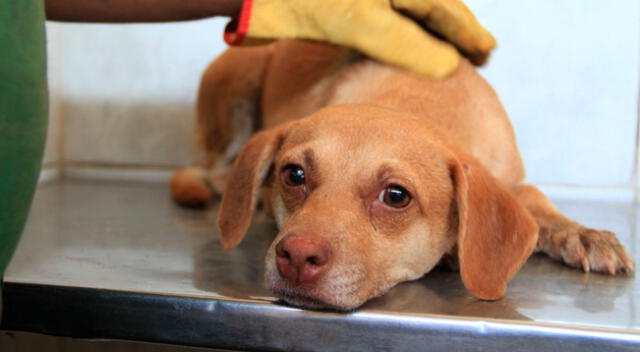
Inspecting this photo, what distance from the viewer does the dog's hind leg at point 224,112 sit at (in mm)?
2490

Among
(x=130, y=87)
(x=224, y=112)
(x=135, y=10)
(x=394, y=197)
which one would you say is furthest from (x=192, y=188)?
(x=394, y=197)

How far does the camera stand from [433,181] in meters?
1.42

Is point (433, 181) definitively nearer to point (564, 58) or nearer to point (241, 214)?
point (241, 214)

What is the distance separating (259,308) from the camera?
1221mm

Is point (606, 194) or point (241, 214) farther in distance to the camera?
point (606, 194)

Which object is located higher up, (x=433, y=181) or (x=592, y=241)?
(x=433, y=181)

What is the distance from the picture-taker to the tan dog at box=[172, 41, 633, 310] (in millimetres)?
1228

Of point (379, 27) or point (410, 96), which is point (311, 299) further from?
point (379, 27)

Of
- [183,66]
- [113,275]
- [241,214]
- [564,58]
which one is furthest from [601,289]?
[183,66]

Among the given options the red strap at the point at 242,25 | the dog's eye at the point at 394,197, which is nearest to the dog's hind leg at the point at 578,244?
the dog's eye at the point at 394,197

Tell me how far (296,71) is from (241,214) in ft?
2.60

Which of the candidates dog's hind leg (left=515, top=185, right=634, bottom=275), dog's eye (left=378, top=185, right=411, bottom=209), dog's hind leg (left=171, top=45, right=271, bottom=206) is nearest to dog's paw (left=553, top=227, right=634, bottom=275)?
dog's hind leg (left=515, top=185, right=634, bottom=275)

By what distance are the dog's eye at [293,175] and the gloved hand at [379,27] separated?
0.43 meters

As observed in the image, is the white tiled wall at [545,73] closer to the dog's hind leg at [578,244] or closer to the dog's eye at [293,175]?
the dog's hind leg at [578,244]
